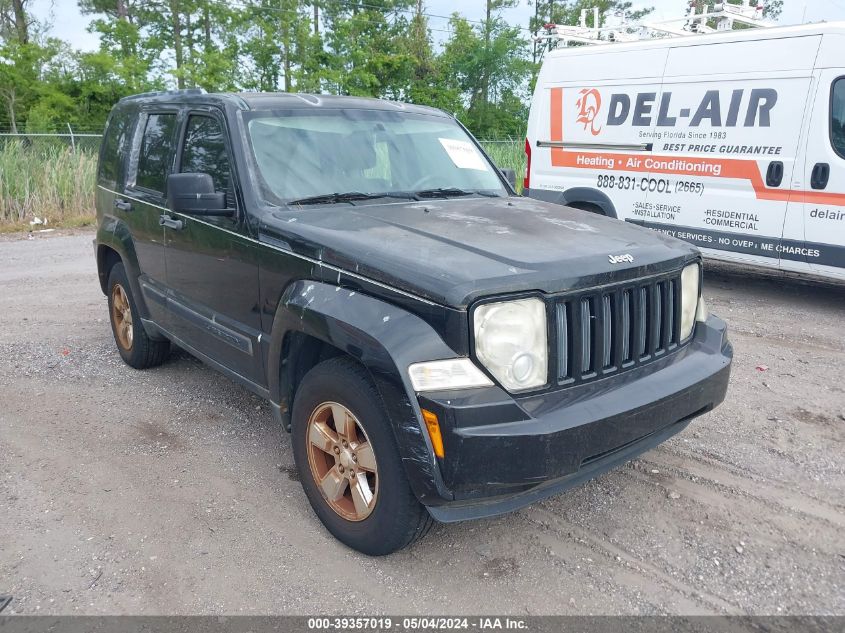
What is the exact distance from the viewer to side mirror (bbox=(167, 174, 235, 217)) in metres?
3.53

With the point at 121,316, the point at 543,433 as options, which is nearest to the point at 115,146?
the point at 121,316

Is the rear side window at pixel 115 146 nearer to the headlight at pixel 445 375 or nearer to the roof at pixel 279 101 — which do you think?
the roof at pixel 279 101

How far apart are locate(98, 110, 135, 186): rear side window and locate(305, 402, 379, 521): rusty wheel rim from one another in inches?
119

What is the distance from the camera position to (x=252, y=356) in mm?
3621

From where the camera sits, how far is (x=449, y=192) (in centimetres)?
413

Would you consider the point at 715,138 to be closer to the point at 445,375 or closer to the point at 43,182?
the point at 445,375

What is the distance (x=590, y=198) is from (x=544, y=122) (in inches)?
48.0

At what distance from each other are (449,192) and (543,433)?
201cm

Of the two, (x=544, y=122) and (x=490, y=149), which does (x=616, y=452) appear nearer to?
(x=544, y=122)

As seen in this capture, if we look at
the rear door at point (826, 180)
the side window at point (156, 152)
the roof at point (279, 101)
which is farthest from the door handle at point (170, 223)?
the rear door at point (826, 180)

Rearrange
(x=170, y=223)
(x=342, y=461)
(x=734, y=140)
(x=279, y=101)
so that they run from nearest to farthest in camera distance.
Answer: (x=342, y=461)
(x=279, y=101)
(x=170, y=223)
(x=734, y=140)

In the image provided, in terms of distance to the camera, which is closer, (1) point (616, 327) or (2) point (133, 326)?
(1) point (616, 327)

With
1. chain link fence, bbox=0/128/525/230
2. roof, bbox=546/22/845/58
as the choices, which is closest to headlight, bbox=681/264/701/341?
roof, bbox=546/22/845/58

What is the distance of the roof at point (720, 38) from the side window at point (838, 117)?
0.50 metres
